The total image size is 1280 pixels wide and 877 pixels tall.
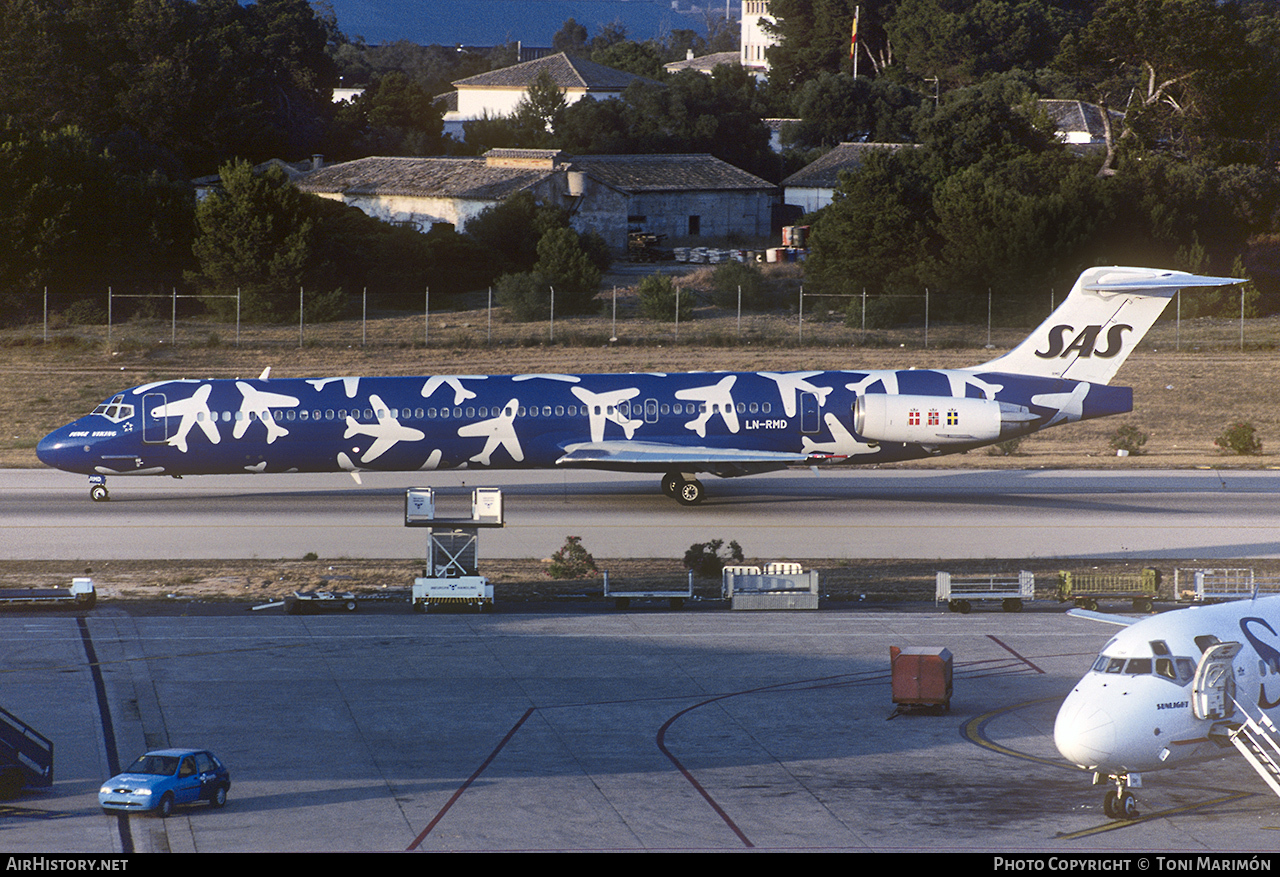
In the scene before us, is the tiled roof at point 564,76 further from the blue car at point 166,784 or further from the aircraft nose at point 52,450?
the blue car at point 166,784

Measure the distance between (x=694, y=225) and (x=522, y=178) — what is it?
12869 millimetres

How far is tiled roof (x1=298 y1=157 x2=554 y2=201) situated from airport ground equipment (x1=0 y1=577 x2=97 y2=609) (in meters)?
53.0

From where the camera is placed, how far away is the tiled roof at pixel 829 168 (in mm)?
92375

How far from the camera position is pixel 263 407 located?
126ft

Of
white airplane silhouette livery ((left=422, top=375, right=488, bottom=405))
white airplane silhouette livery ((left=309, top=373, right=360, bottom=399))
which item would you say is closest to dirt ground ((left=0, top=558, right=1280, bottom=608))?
white airplane silhouette livery ((left=309, top=373, right=360, bottom=399))

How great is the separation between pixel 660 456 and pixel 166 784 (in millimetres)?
22354

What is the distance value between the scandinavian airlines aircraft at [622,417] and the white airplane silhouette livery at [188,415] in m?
0.04

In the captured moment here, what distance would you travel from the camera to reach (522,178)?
81.3 meters

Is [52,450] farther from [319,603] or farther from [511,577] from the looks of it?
[511,577]

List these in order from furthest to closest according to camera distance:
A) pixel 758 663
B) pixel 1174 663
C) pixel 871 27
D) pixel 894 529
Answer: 1. pixel 871 27
2. pixel 894 529
3. pixel 758 663
4. pixel 1174 663

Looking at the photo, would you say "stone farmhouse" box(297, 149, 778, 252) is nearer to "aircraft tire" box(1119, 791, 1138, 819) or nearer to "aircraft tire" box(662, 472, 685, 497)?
"aircraft tire" box(662, 472, 685, 497)

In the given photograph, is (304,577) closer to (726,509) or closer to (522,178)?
(726,509)

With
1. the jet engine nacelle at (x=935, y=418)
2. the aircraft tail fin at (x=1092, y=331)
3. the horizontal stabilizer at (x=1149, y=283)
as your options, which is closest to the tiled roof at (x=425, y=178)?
the jet engine nacelle at (x=935, y=418)
